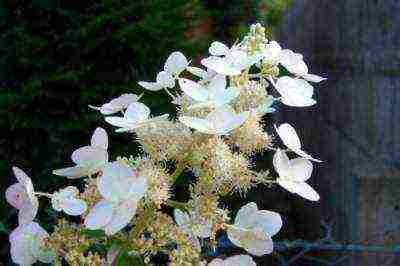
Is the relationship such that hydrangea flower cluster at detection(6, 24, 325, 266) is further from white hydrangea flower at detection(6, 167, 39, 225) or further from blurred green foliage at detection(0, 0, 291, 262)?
blurred green foliage at detection(0, 0, 291, 262)

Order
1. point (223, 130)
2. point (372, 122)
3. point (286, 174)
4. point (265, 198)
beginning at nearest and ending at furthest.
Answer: point (223, 130) → point (286, 174) → point (372, 122) → point (265, 198)

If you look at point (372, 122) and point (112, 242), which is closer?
point (112, 242)

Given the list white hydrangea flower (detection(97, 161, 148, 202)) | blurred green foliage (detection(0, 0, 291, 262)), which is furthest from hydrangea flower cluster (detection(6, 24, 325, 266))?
blurred green foliage (detection(0, 0, 291, 262))

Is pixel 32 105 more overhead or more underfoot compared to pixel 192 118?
more underfoot

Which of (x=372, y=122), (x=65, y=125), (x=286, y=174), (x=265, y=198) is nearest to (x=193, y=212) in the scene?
(x=286, y=174)

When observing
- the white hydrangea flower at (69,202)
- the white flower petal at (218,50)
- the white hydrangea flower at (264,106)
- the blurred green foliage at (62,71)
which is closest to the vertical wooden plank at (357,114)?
the blurred green foliage at (62,71)

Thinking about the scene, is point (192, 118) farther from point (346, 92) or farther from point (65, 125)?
point (346, 92)
